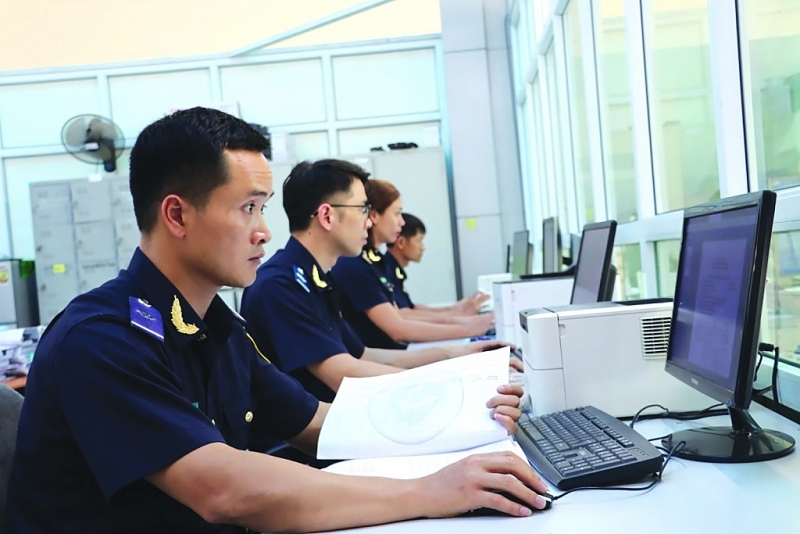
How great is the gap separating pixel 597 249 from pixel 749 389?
93cm

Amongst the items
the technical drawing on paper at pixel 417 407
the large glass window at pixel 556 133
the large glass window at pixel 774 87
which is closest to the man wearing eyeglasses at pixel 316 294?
the technical drawing on paper at pixel 417 407

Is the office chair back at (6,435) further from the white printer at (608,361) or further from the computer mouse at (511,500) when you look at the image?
the white printer at (608,361)

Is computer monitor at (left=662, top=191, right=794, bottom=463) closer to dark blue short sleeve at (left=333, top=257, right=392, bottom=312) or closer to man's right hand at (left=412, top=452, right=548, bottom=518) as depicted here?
man's right hand at (left=412, top=452, right=548, bottom=518)

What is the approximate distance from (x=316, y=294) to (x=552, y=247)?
5.09 feet

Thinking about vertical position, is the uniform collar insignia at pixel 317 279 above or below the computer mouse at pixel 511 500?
above

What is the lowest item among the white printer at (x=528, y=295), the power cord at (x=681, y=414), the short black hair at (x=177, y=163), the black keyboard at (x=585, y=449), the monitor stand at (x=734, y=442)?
the power cord at (x=681, y=414)

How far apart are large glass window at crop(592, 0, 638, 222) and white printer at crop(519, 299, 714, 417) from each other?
1.48 metres

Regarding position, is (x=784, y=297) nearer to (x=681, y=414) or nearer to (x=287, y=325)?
(x=681, y=414)

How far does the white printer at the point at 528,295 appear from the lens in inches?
95.8

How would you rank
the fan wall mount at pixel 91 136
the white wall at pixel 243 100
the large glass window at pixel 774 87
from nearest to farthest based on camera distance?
the large glass window at pixel 774 87
the fan wall mount at pixel 91 136
the white wall at pixel 243 100

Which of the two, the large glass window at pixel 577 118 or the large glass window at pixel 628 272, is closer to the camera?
the large glass window at pixel 628 272

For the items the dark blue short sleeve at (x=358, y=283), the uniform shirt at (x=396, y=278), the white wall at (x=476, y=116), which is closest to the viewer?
the dark blue short sleeve at (x=358, y=283)

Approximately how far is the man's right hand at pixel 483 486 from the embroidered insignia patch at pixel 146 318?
1.47 ft

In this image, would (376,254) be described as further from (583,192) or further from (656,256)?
(656,256)
